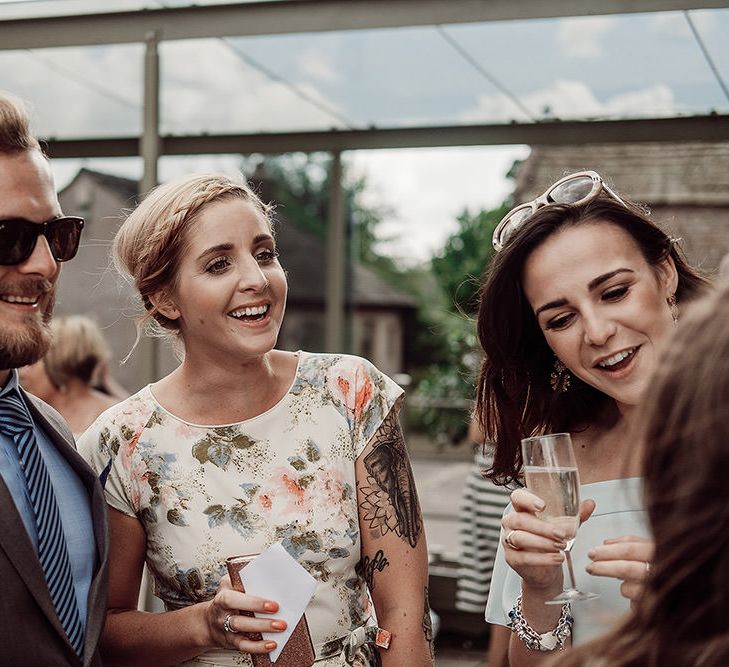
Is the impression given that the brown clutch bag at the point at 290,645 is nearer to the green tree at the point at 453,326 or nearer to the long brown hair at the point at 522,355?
the long brown hair at the point at 522,355

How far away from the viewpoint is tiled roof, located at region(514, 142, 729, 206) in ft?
27.0

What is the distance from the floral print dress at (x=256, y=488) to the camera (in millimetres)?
2141

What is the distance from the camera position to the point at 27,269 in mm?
1917

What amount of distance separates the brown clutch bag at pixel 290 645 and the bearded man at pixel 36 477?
0.25 m

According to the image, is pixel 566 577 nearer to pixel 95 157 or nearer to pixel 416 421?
pixel 95 157

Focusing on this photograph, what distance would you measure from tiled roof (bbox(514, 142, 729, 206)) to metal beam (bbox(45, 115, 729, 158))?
7.02ft

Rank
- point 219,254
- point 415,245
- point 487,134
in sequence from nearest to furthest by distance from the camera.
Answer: point 219,254 < point 487,134 < point 415,245

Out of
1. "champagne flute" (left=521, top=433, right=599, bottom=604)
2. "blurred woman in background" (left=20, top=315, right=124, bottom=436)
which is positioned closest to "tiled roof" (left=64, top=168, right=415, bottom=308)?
"blurred woman in background" (left=20, top=315, right=124, bottom=436)

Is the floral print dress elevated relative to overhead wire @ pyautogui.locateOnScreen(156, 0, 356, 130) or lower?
lower

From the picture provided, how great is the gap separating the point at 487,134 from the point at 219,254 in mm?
3835

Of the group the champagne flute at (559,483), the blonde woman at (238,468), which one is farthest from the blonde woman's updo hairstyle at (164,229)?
the champagne flute at (559,483)

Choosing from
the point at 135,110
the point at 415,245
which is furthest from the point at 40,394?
the point at 415,245

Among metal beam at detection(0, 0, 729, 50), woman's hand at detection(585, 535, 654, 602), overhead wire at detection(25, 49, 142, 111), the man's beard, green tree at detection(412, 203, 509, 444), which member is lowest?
woman's hand at detection(585, 535, 654, 602)

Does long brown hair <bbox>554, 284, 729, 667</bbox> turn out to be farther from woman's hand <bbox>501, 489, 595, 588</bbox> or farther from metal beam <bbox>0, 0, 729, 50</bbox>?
metal beam <bbox>0, 0, 729, 50</bbox>
